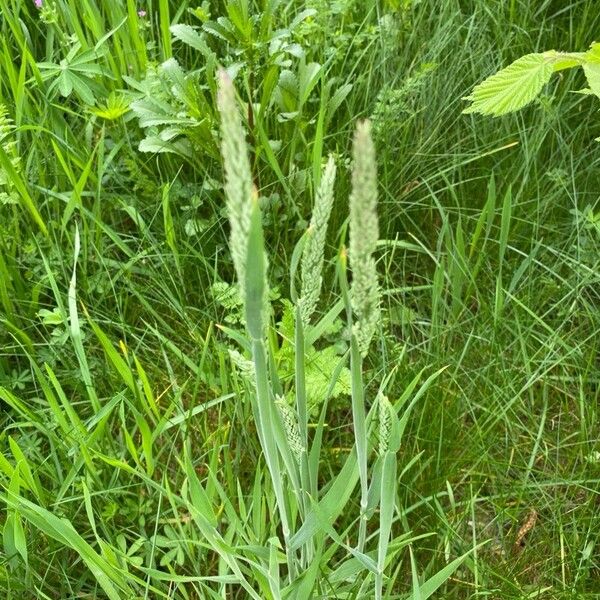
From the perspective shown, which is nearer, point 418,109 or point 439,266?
point 439,266

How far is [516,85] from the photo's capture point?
1.51 m

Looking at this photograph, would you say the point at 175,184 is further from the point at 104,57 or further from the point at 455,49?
the point at 455,49

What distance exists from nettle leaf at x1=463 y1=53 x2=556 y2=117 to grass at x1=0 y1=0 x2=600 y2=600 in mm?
387

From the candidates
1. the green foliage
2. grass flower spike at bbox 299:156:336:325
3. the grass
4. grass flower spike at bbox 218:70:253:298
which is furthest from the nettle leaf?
grass flower spike at bbox 218:70:253:298

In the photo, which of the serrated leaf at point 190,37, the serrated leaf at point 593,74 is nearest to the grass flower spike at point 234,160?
the serrated leaf at point 593,74

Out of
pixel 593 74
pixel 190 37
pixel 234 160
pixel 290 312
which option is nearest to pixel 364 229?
pixel 234 160

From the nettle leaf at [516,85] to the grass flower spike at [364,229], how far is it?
78 cm

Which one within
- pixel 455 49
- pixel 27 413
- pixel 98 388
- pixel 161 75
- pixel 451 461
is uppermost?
pixel 161 75

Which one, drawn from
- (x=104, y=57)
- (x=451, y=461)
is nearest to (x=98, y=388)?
→ (x=451, y=461)

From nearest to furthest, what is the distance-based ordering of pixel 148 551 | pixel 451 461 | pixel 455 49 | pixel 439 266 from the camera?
pixel 148 551 → pixel 451 461 → pixel 439 266 → pixel 455 49

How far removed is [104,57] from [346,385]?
126cm

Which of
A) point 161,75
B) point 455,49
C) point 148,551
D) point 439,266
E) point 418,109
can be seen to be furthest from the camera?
point 455,49

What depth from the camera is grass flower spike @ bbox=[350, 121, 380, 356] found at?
67 centimetres

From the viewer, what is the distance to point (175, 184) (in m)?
2.16
